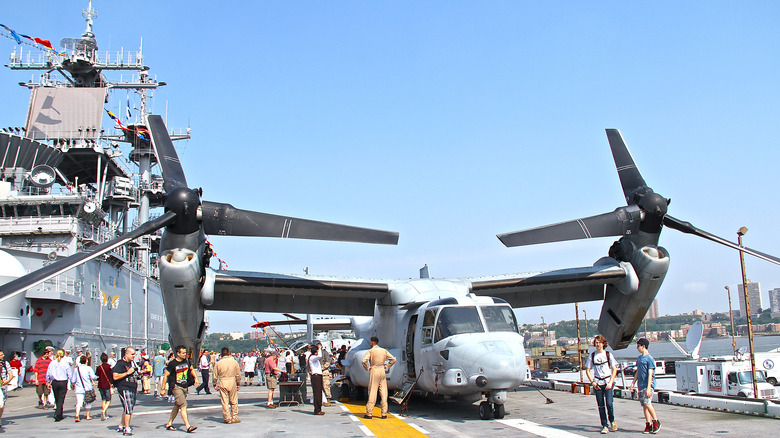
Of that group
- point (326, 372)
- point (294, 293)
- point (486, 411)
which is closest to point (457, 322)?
point (486, 411)

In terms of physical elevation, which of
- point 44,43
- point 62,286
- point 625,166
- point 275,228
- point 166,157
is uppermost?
point 44,43

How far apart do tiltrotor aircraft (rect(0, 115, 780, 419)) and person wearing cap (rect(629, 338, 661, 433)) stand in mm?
2092

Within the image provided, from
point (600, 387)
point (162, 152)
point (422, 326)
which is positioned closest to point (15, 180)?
point (162, 152)

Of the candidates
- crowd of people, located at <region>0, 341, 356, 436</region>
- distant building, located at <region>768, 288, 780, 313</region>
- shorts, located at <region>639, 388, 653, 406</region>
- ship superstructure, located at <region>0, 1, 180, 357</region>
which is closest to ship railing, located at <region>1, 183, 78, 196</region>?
ship superstructure, located at <region>0, 1, 180, 357</region>

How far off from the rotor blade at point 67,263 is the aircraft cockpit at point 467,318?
19.3 ft

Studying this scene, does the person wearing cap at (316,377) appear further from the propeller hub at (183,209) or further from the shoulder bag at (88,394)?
the shoulder bag at (88,394)

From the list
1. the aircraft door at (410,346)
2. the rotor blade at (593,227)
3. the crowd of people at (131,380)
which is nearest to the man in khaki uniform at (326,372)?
the crowd of people at (131,380)

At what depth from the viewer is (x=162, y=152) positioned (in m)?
13.8

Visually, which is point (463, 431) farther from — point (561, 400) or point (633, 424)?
point (561, 400)

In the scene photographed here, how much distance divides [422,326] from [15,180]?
98.5 feet

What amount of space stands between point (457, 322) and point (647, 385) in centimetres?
367

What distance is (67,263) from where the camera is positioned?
961cm

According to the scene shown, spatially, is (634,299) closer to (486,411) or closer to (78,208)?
(486,411)

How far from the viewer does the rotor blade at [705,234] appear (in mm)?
12523
